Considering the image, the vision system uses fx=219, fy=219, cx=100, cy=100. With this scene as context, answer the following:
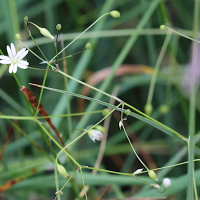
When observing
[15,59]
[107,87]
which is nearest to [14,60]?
[15,59]

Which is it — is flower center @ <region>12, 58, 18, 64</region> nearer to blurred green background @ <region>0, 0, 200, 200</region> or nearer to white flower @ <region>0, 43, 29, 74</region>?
white flower @ <region>0, 43, 29, 74</region>

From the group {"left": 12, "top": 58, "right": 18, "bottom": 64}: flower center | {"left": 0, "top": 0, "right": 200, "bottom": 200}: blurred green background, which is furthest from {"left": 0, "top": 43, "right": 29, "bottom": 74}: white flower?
{"left": 0, "top": 0, "right": 200, "bottom": 200}: blurred green background

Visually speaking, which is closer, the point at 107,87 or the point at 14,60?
the point at 14,60

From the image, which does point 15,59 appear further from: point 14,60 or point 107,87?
point 107,87

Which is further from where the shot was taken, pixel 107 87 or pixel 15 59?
pixel 107 87

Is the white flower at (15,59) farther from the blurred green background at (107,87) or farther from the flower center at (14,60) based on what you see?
the blurred green background at (107,87)

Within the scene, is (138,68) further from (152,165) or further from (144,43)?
(152,165)

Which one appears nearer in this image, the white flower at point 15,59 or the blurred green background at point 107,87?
the white flower at point 15,59

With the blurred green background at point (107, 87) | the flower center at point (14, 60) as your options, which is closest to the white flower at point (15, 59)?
the flower center at point (14, 60)

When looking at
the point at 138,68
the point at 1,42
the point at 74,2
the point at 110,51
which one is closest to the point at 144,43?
the point at 110,51
